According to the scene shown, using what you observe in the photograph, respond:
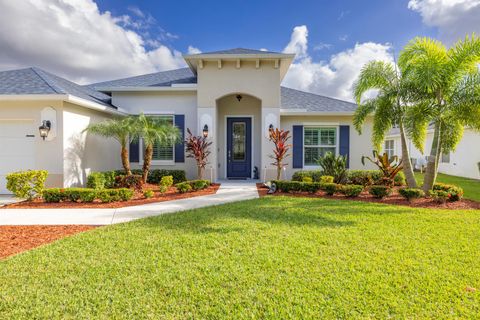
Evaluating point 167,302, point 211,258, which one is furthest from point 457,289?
point 167,302

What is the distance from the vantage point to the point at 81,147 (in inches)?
372

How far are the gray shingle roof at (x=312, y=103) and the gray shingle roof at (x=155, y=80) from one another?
5112mm

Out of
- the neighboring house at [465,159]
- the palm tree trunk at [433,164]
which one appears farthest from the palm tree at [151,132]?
the neighboring house at [465,159]

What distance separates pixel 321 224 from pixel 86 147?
30.1ft

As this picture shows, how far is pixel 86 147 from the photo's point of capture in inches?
384

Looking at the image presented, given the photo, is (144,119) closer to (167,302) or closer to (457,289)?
(167,302)

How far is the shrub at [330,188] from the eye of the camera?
27.4 feet

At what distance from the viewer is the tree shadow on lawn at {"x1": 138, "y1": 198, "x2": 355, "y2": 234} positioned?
206 inches

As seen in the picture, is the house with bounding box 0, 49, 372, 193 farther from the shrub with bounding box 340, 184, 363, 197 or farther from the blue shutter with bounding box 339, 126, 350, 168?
the shrub with bounding box 340, 184, 363, 197

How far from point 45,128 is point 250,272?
8.54 meters

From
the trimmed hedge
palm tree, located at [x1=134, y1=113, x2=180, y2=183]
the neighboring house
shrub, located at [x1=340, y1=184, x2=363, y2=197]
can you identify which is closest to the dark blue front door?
palm tree, located at [x1=134, y1=113, x2=180, y2=183]

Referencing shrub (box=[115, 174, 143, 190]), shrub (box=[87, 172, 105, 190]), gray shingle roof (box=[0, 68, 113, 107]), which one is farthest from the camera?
shrub (box=[115, 174, 143, 190])

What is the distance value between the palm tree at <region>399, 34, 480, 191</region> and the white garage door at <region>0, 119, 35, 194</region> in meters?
12.8

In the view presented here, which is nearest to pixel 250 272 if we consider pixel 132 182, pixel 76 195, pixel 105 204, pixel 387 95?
pixel 105 204
